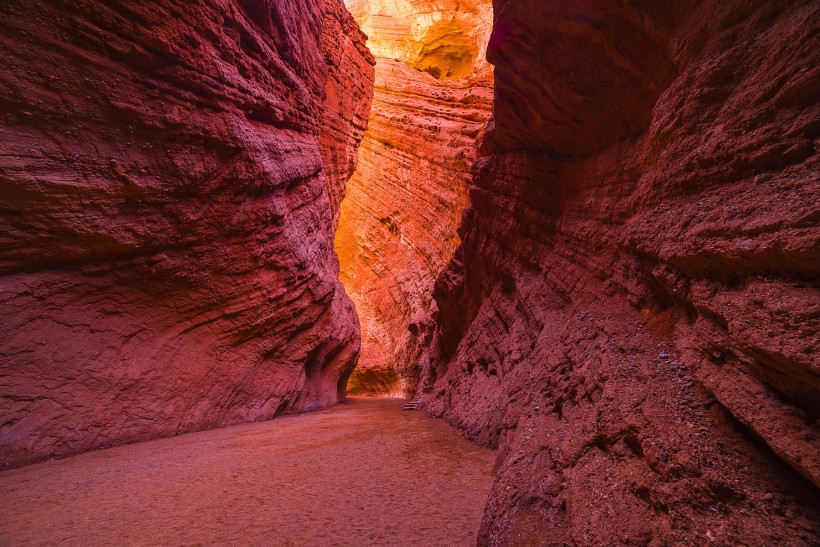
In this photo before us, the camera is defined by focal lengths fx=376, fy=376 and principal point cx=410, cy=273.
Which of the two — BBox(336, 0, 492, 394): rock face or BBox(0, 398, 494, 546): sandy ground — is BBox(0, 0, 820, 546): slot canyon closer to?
BBox(0, 398, 494, 546): sandy ground

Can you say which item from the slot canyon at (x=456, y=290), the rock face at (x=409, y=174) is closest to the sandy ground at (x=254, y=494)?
the slot canyon at (x=456, y=290)

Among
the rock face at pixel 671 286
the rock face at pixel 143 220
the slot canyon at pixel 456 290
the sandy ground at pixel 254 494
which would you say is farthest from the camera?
the rock face at pixel 143 220

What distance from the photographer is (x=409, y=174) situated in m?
20.0

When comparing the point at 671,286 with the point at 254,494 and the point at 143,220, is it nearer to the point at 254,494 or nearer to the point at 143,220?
the point at 254,494

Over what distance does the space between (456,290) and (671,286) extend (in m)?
7.87

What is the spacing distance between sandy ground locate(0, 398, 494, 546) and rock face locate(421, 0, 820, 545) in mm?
590

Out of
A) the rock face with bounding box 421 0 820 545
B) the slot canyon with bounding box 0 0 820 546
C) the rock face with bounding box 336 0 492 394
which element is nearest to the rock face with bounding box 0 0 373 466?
the slot canyon with bounding box 0 0 820 546

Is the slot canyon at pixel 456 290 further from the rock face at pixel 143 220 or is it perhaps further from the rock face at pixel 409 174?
the rock face at pixel 409 174

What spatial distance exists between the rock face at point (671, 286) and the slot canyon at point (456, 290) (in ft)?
0.06

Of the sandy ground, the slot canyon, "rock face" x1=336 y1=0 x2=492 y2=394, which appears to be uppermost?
"rock face" x1=336 y1=0 x2=492 y2=394

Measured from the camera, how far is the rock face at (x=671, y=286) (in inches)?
62.4

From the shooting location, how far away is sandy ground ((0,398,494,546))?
2.60 m

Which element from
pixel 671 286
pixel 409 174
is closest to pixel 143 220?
pixel 671 286

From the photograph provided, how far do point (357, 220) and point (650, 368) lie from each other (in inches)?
907
